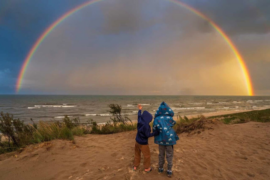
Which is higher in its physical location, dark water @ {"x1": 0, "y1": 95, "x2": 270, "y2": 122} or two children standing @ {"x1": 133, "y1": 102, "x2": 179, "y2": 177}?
two children standing @ {"x1": 133, "y1": 102, "x2": 179, "y2": 177}

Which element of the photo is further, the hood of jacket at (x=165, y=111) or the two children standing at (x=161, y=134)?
the hood of jacket at (x=165, y=111)

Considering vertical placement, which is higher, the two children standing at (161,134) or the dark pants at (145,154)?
the two children standing at (161,134)

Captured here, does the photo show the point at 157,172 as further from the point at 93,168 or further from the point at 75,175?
the point at 75,175

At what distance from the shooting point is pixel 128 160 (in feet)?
17.7

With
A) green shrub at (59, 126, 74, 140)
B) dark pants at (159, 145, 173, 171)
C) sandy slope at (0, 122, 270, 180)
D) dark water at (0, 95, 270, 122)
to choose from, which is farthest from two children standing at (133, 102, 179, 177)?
dark water at (0, 95, 270, 122)

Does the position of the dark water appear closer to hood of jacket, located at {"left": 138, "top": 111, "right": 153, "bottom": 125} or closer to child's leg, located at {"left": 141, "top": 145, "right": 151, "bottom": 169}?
child's leg, located at {"left": 141, "top": 145, "right": 151, "bottom": 169}

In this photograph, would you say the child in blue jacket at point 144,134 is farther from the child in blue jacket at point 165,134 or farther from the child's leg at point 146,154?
the child in blue jacket at point 165,134

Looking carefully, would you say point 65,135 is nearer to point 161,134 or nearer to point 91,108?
point 161,134

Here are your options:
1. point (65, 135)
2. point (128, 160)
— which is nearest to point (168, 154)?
point (128, 160)

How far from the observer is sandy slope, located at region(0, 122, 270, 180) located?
4.43 m

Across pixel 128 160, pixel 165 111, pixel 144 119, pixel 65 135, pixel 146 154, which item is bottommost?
pixel 128 160

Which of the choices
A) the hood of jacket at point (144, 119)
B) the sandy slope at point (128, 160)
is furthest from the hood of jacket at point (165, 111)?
the sandy slope at point (128, 160)

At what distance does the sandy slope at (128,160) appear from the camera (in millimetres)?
4430

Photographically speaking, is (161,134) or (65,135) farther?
(65,135)
